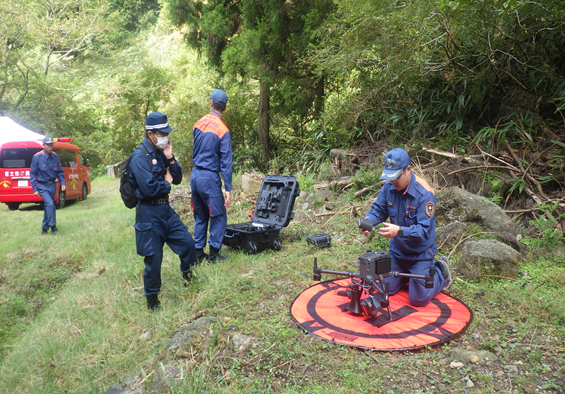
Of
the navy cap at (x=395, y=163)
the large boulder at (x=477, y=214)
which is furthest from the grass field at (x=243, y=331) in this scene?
the navy cap at (x=395, y=163)

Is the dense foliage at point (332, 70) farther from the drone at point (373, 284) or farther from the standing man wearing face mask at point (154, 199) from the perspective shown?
the standing man wearing face mask at point (154, 199)

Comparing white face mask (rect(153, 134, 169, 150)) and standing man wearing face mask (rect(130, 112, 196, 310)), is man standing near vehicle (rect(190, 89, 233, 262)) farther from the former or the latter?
white face mask (rect(153, 134, 169, 150))

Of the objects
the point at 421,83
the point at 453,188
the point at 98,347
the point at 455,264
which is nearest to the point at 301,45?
the point at 421,83

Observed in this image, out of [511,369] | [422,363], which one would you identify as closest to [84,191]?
[422,363]

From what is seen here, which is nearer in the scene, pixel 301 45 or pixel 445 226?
pixel 445 226

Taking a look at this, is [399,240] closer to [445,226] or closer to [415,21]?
[445,226]

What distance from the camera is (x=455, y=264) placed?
14.9 ft

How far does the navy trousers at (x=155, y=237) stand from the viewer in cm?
365

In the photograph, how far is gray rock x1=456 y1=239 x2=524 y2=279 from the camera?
4.14 m

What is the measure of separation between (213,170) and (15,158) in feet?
28.2

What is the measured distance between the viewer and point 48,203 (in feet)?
24.8

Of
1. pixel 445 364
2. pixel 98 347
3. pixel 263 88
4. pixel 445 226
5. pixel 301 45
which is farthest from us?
pixel 263 88

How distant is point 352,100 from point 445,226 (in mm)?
4150

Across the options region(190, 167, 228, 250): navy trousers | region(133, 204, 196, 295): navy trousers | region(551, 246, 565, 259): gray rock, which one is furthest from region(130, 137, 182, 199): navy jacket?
region(551, 246, 565, 259): gray rock
